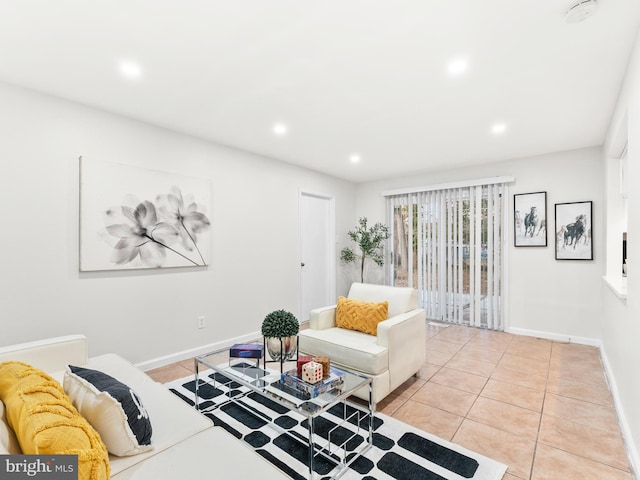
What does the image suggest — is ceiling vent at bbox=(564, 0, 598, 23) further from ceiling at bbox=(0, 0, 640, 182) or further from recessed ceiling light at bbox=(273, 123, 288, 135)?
recessed ceiling light at bbox=(273, 123, 288, 135)

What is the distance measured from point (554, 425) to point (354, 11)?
284 centimetres

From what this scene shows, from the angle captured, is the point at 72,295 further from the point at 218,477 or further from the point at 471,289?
the point at 471,289

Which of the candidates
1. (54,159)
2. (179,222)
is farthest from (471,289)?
(54,159)

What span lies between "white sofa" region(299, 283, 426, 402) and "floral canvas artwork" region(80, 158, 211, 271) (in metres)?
1.56

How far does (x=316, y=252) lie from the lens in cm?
510

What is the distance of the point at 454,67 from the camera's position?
83.2 inches

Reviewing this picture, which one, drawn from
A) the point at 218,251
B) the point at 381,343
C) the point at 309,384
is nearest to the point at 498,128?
the point at 381,343

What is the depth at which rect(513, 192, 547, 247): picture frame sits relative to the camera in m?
4.11

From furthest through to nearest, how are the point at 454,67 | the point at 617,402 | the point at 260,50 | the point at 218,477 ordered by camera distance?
the point at 617,402 < the point at 454,67 < the point at 260,50 < the point at 218,477

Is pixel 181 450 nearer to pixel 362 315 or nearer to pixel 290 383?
pixel 290 383

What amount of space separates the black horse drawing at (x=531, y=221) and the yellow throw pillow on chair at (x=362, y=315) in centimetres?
259

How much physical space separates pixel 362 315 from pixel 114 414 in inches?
78.6

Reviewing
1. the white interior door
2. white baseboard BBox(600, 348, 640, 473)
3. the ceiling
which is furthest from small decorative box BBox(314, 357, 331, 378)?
the white interior door

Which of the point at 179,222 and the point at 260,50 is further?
the point at 179,222
